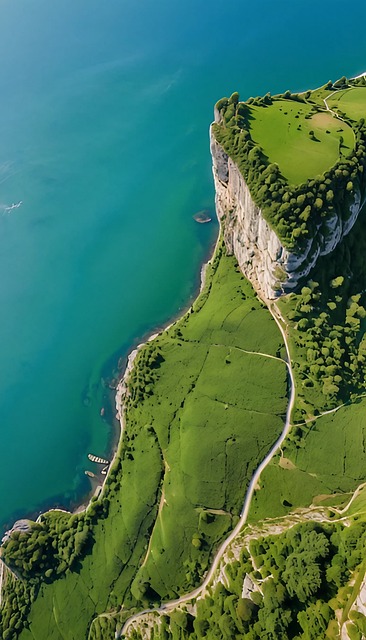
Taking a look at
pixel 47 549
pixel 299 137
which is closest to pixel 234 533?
pixel 47 549

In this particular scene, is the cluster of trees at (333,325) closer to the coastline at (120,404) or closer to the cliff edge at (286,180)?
the cliff edge at (286,180)

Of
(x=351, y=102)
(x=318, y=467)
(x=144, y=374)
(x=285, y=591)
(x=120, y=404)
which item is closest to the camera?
(x=285, y=591)

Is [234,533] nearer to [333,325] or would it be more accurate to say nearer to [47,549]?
[47,549]

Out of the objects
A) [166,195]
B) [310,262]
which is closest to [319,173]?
[310,262]

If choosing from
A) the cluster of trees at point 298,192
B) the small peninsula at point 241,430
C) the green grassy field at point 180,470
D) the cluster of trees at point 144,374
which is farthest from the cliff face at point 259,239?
the cluster of trees at point 144,374

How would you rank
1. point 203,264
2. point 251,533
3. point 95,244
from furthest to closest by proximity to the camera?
point 95,244 → point 203,264 → point 251,533

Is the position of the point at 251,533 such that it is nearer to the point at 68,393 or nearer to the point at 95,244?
the point at 68,393
